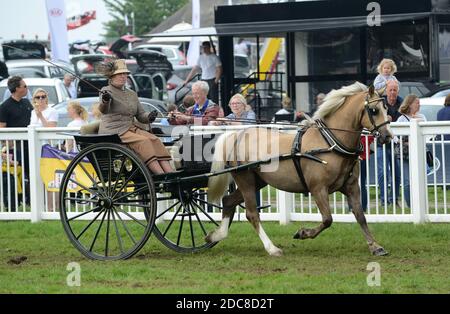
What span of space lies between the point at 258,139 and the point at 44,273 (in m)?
2.57

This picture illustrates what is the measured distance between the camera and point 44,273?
10.3 meters

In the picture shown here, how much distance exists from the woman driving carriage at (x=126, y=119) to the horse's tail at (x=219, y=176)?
18.9 inches

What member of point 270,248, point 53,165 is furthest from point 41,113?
point 270,248

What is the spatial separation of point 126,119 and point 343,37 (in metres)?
12.1

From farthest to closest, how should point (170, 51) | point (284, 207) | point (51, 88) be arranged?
point (170, 51)
point (51, 88)
point (284, 207)

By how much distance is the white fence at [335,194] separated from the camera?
1308 centimetres

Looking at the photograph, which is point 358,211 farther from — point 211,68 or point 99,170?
point 211,68

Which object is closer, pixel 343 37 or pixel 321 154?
pixel 321 154

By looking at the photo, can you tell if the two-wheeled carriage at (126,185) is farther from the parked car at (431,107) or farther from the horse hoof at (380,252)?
the parked car at (431,107)

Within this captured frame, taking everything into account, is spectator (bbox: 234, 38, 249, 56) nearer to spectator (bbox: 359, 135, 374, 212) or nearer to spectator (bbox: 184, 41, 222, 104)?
spectator (bbox: 184, 41, 222, 104)

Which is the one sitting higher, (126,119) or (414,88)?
(414,88)

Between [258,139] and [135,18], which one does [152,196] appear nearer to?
[258,139]

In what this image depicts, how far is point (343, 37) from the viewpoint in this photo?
2261 centimetres
